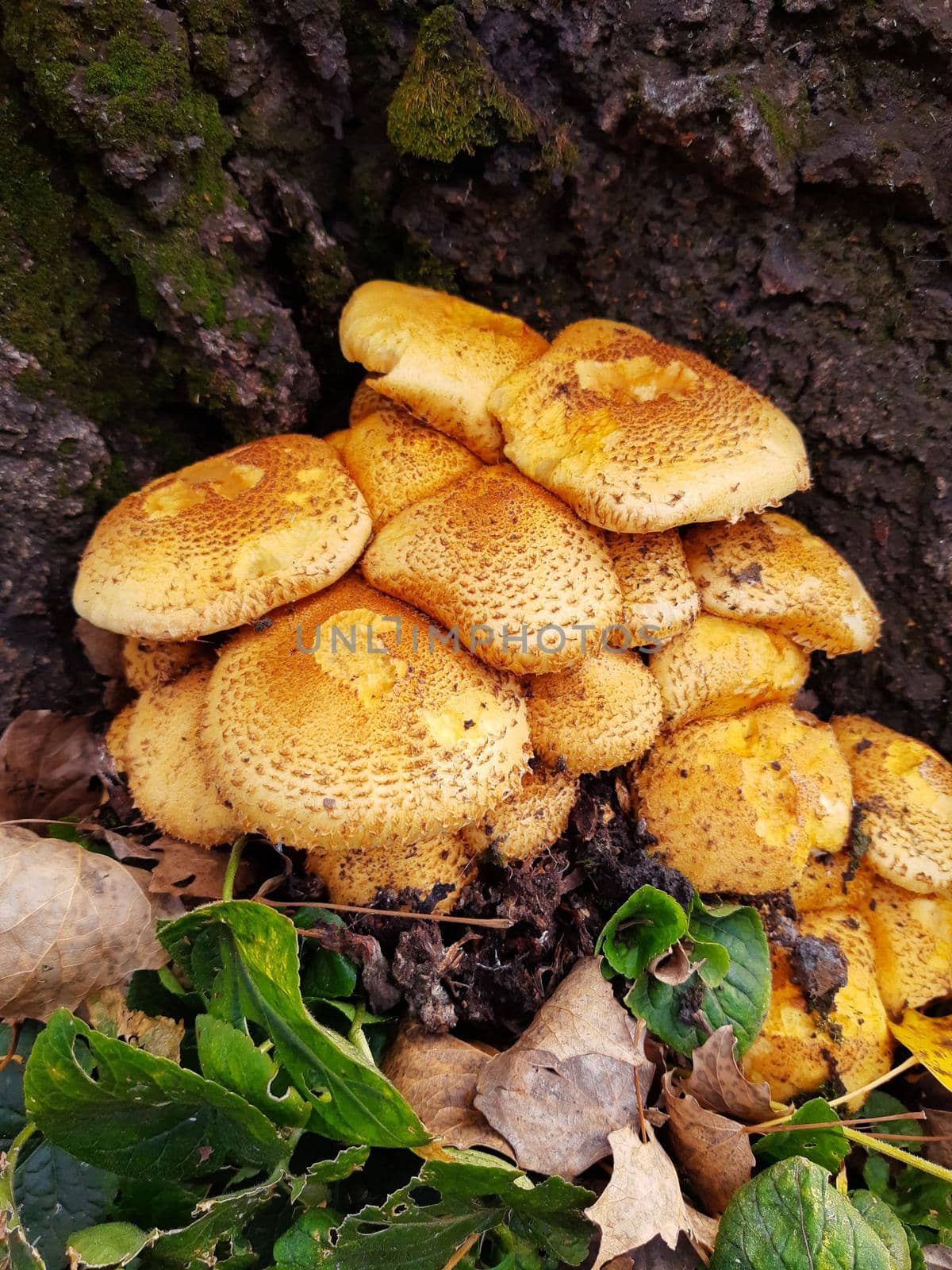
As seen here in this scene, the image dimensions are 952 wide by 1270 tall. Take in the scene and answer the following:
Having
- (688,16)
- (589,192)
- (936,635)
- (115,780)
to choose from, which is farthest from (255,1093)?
(688,16)

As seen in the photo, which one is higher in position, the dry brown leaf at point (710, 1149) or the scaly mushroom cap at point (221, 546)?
the scaly mushroom cap at point (221, 546)

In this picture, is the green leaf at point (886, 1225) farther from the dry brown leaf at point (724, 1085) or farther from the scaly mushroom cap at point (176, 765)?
the scaly mushroom cap at point (176, 765)

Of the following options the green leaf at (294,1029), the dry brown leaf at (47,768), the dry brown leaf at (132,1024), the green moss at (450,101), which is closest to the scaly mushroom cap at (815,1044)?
the green leaf at (294,1029)

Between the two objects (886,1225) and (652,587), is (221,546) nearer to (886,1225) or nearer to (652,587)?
(652,587)

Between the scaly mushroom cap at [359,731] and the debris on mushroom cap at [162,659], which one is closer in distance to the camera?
the scaly mushroom cap at [359,731]

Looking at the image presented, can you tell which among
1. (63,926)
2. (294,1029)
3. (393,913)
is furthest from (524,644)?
(63,926)
